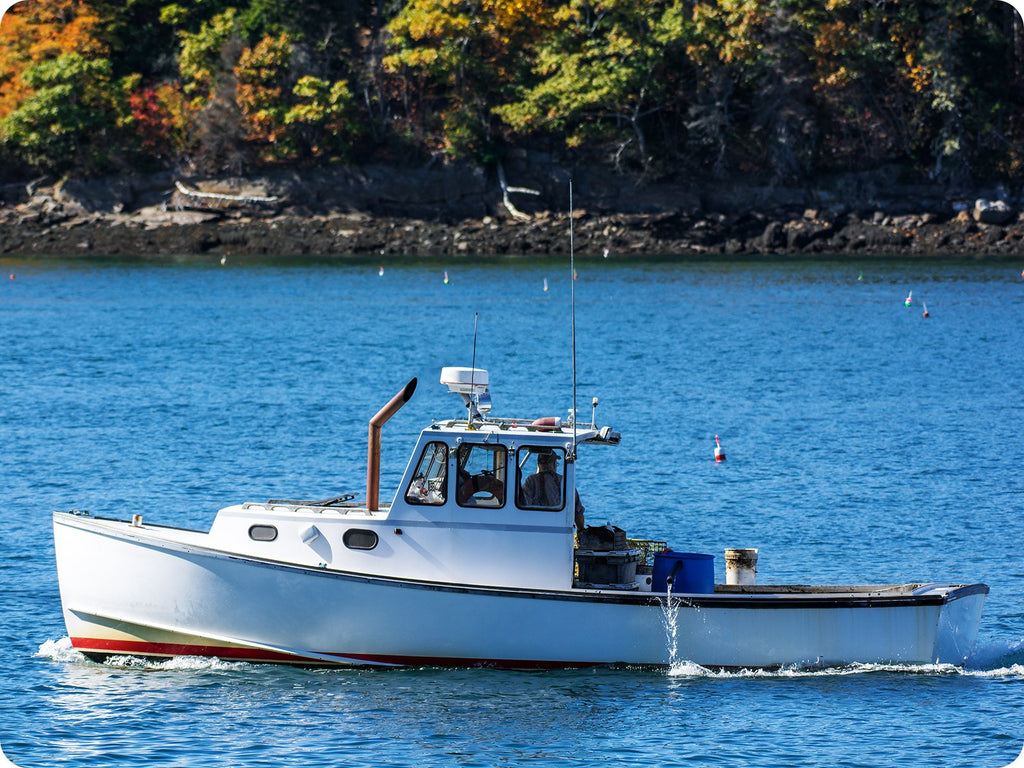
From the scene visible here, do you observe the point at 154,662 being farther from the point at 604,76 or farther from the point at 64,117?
the point at 64,117

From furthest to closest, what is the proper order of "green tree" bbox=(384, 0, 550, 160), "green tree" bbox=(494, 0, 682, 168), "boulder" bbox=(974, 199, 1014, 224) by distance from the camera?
"green tree" bbox=(384, 0, 550, 160) → "green tree" bbox=(494, 0, 682, 168) → "boulder" bbox=(974, 199, 1014, 224)

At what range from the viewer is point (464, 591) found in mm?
18016

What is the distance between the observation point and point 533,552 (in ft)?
60.1

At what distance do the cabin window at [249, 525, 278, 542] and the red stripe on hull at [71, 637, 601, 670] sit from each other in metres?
1.38

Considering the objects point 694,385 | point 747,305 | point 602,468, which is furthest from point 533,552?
point 747,305

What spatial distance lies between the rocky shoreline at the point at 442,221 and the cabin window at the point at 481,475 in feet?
232

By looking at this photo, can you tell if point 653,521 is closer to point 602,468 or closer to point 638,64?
point 602,468

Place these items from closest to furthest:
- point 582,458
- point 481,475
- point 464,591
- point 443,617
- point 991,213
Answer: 1. point 464,591
2. point 443,617
3. point 481,475
4. point 582,458
5. point 991,213

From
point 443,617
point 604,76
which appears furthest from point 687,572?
point 604,76

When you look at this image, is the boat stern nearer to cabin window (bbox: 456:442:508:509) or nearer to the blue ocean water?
the blue ocean water

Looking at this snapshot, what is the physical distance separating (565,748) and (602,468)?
1684cm

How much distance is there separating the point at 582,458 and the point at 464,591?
16.6m

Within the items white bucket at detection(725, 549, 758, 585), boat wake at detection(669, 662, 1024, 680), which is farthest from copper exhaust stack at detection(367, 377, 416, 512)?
white bucket at detection(725, 549, 758, 585)

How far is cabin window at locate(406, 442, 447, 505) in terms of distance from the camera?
18.4 metres
